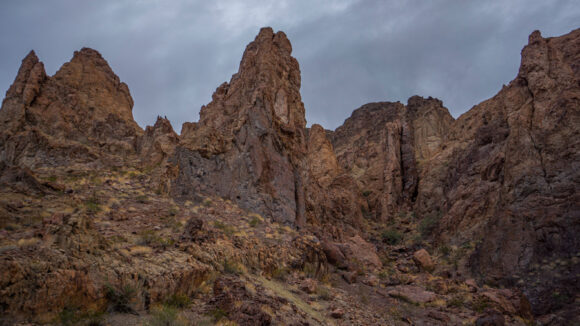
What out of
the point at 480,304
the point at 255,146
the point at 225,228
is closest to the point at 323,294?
the point at 225,228

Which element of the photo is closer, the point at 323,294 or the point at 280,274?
the point at 323,294

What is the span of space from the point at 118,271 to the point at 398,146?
50254 mm

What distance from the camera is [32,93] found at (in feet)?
80.5

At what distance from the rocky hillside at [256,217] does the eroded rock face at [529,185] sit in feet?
0.38

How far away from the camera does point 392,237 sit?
118 ft

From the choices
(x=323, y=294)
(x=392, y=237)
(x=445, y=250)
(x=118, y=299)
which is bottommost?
(x=323, y=294)

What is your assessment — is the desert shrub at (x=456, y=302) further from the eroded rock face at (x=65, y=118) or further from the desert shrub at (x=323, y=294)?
the eroded rock face at (x=65, y=118)

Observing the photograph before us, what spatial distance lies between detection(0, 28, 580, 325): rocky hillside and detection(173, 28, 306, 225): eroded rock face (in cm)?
13

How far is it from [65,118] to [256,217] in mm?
18552

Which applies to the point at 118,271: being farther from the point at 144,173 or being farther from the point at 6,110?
the point at 6,110

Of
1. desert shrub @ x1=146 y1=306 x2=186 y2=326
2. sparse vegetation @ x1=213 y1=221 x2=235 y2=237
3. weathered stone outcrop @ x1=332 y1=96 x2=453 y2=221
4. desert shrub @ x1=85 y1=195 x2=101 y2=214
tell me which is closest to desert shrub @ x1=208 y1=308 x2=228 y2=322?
desert shrub @ x1=146 y1=306 x2=186 y2=326

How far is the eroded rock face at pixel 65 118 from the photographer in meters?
A: 20.6

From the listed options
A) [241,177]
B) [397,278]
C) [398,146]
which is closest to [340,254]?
[397,278]

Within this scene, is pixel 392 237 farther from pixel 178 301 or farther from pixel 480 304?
pixel 178 301
